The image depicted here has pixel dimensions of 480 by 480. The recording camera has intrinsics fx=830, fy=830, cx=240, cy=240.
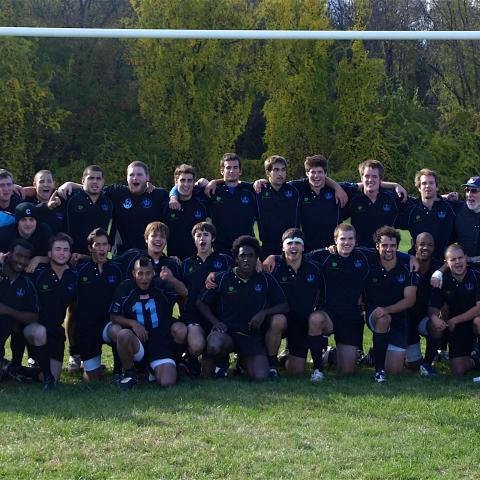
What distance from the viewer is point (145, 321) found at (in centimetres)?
612

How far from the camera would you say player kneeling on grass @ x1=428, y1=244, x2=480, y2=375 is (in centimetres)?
630

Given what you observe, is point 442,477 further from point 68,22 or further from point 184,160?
point 68,22

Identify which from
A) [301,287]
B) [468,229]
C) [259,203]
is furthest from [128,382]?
[468,229]

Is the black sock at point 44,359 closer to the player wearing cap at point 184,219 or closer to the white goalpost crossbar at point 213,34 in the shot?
A: the player wearing cap at point 184,219

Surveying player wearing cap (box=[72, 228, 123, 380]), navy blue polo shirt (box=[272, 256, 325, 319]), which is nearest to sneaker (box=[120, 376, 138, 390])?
player wearing cap (box=[72, 228, 123, 380])

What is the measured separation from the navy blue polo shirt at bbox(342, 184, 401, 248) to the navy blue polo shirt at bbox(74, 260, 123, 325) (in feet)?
6.86

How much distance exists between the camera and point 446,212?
271 inches

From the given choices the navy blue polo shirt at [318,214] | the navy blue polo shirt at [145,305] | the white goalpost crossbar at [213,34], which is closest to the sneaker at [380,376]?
the navy blue polo shirt at [318,214]

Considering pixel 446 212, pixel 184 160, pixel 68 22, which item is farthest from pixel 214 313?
pixel 68 22

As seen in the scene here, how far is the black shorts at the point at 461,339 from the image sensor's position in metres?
6.37

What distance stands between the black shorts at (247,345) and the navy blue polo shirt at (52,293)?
1.25 m

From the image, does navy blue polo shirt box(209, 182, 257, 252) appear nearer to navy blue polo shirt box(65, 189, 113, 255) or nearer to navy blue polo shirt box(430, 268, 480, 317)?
navy blue polo shirt box(65, 189, 113, 255)

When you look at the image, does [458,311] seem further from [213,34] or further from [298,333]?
[213,34]

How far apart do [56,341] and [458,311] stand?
3075 mm
